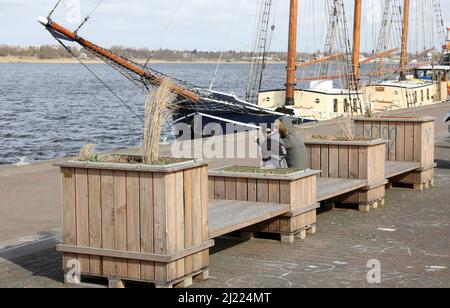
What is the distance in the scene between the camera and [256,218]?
10.4 meters

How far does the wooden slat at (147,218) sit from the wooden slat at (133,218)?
0.04 metres

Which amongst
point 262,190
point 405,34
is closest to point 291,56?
point 262,190

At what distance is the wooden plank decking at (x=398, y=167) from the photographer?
14906 millimetres

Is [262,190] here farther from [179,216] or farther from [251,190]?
[179,216]

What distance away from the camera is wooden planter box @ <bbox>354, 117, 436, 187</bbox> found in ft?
52.1

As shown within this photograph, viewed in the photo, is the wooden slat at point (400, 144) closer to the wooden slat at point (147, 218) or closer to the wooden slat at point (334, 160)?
the wooden slat at point (334, 160)

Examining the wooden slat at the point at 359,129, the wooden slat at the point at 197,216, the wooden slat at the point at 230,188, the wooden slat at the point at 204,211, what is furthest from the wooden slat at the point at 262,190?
the wooden slat at the point at 359,129

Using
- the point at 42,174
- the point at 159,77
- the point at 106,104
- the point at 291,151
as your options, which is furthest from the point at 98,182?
the point at 106,104

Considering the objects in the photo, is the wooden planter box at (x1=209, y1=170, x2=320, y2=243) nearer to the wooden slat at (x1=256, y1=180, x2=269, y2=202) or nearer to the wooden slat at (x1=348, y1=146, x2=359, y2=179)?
the wooden slat at (x1=256, y1=180, x2=269, y2=202)

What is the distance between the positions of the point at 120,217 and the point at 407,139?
843 cm

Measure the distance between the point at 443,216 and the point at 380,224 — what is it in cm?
115

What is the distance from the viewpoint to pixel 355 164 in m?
13.8

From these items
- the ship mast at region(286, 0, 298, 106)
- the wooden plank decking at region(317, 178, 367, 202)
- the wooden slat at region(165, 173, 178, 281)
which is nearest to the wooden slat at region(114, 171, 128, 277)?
the wooden slat at region(165, 173, 178, 281)

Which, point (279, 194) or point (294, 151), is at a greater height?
point (294, 151)
